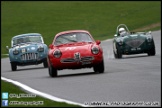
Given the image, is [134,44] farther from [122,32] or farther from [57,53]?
[57,53]

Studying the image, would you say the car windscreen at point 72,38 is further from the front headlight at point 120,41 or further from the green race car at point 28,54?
the front headlight at point 120,41

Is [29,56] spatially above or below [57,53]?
below

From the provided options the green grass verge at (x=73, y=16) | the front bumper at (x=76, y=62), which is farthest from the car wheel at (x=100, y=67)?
the green grass verge at (x=73, y=16)

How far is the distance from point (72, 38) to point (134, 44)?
27.6ft

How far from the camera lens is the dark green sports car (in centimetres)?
2684

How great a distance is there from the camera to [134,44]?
27.2 m

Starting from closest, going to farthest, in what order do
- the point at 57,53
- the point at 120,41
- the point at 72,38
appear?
the point at 57,53, the point at 72,38, the point at 120,41

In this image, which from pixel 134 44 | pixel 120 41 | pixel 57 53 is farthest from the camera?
pixel 120 41

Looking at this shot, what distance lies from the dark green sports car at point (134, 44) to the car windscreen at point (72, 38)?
7.83 meters

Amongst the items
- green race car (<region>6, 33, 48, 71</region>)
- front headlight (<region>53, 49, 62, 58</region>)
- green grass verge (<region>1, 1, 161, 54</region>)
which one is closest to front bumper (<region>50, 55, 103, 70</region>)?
front headlight (<region>53, 49, 62, 58</region>)

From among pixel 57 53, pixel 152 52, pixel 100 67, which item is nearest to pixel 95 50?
pixel 100 67

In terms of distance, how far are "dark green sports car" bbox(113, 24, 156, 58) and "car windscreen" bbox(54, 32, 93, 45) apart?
25.7 feet

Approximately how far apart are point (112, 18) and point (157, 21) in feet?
26.5

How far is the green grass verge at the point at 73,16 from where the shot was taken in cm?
6247
